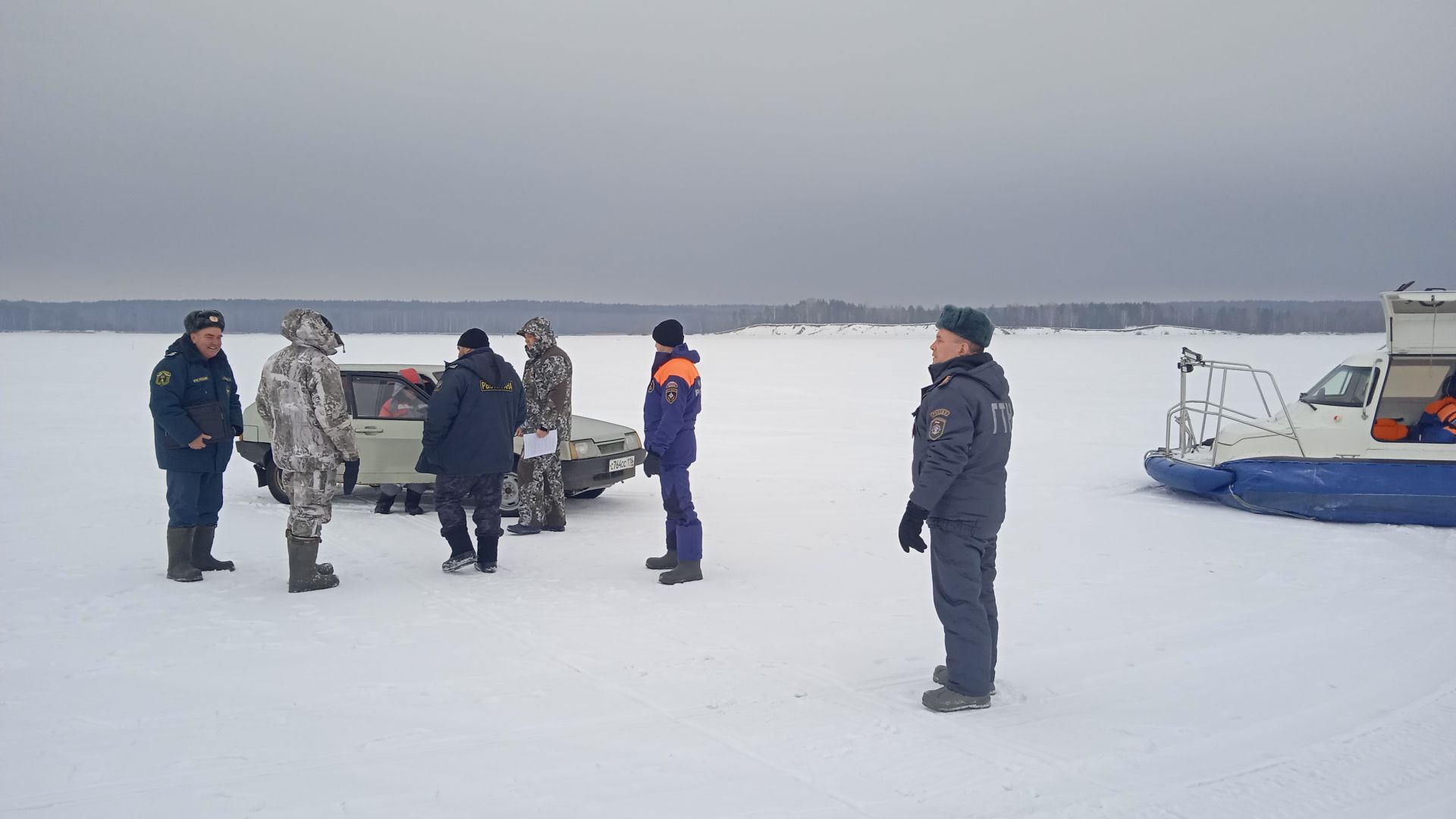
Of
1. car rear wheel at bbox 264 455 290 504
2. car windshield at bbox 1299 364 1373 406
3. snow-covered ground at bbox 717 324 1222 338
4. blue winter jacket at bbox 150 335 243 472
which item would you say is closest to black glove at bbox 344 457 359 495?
blue winter jacket at bbox 150 335 243 472

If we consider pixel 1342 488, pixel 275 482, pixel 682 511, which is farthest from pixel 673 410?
pixel 1342 488

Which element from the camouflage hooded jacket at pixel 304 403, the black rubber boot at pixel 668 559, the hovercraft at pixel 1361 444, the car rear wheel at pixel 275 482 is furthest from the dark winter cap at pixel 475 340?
the hovercraft at pixel 1361 444

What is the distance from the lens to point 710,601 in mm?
6652

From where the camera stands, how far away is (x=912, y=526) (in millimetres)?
4551

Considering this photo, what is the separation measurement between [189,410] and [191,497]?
629 mm

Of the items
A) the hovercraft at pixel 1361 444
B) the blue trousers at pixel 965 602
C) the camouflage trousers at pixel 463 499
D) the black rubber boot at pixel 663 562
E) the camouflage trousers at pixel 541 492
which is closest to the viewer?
the blue trousers at pixel 965 602

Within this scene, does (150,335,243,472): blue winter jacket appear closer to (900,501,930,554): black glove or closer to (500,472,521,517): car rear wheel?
(500,472,521,517): car rear wheel

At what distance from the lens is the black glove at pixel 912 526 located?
179 inches

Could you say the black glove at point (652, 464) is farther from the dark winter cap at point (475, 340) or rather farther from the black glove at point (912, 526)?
the black glove at point (912, 526)

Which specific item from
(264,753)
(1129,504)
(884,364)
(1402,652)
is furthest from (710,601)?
(884,364)

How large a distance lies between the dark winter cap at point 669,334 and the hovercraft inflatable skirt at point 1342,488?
252 inches

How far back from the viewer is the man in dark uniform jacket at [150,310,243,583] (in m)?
6.79

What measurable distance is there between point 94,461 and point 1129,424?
1764cm

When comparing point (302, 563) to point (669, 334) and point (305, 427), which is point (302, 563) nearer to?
point (305, 427)
